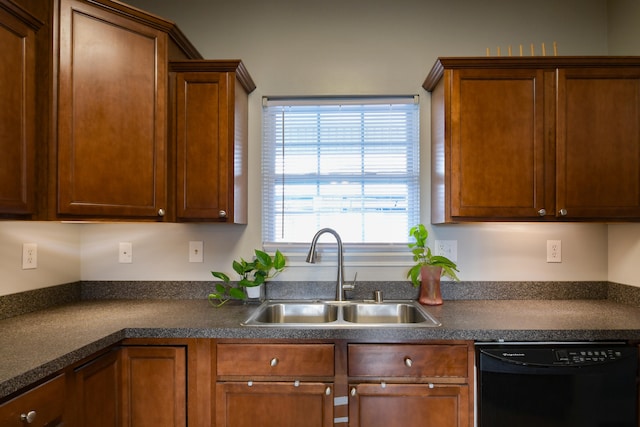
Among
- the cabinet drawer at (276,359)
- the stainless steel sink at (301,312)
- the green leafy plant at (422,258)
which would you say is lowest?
the cabinet drawer at (276,359)

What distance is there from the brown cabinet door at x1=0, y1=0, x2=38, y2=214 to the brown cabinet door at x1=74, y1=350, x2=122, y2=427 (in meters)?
0.64

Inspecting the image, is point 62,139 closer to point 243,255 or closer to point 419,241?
point 243,255

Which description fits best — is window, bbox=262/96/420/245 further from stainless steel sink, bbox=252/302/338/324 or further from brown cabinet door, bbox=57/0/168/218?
brown cabinet door, bbox=57/0/168/218

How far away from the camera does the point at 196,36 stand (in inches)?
86.3

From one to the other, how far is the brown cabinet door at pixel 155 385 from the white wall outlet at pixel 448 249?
140 cm

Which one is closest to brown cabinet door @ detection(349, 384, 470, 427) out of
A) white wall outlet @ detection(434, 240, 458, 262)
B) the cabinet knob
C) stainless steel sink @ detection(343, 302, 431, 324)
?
stainless steel sink @ detection(343, 302, 431, 324)

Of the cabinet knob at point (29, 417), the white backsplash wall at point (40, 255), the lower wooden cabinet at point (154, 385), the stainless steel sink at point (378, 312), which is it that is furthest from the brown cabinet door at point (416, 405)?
the white backsplash wall at point (40, 255)

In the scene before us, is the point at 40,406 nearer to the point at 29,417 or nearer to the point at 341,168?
the point at 29,417

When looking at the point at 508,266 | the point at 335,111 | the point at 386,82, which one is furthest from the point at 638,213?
the point at 335,111

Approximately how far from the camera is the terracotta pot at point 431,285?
196 cm

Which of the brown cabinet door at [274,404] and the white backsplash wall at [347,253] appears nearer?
the brown cabinet door at [274,404]

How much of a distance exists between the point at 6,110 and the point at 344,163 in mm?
1511

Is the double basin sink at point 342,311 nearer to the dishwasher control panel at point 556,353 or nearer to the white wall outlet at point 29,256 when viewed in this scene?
the dishwasher control panel at point 556,353

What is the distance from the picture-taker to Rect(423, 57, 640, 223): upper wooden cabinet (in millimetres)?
1777
